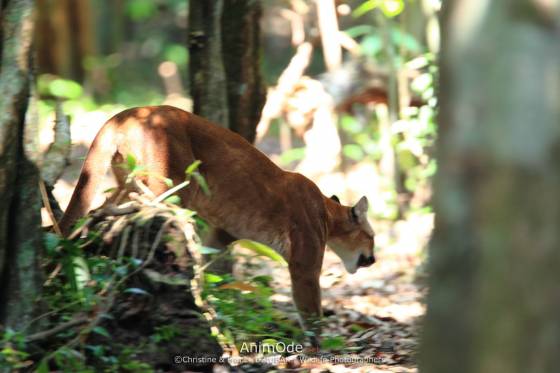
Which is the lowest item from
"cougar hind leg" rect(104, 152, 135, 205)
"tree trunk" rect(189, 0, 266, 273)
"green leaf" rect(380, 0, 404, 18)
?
"cougar hind leg" rect(104, 152, 135, 205)

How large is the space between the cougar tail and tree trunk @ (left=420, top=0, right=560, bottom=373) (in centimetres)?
358

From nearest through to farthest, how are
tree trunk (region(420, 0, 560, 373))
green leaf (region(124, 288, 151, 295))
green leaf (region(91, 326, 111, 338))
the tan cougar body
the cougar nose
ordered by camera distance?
tree trunk (region(420, 0, 560, 373))
green leaf (region(91, 326, 111, 338))
green leaf (region(124, 288, 151, 295))
the tan cougar body
the cougar nose

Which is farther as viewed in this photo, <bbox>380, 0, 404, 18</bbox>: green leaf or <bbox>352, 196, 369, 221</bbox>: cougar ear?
<bbox>380, 0, 404, 18</bbox>: green leaf

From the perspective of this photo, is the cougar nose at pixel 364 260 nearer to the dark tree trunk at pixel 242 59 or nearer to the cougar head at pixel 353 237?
the cougar head at pixel 353 237

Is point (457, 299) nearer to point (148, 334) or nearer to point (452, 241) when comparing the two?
point (452, 241)

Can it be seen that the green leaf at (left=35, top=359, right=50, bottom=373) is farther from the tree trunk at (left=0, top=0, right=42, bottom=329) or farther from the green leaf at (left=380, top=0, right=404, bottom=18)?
the green leaf at (left=380, top=0, right=404, bottom=18)

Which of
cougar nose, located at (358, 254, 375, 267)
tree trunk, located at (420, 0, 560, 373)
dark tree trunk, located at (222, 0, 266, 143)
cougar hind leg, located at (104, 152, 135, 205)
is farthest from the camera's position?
cougar nose, located at (358, 254, 375, 267)

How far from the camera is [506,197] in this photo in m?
2.51

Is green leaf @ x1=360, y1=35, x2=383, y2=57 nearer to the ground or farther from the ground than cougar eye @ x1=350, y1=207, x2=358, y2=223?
farther from the ground

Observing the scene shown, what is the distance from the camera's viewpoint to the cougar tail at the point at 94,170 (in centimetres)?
577

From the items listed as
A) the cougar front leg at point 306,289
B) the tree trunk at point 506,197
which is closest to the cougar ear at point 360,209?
the cougar front leg at point 306,289

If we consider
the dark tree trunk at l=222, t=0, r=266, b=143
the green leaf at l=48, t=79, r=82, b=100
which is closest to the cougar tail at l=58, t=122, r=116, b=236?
the dark tree trunk at l=222, t=0, r=266, b=143

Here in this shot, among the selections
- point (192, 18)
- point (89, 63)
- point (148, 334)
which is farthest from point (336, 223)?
point (89, 63)

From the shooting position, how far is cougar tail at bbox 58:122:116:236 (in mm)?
5770
